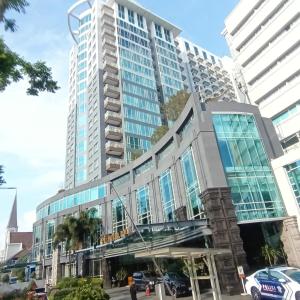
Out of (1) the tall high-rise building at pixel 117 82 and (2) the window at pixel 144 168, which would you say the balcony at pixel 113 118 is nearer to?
(1) the tall high-rise building at pixel 117 82

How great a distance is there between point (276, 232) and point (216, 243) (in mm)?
7403

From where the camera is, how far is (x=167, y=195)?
39219 mm

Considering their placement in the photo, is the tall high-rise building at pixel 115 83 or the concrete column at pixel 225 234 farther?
the tall high-rise building at pixel 115 83

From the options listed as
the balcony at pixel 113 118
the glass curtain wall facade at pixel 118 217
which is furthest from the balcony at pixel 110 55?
the glass curtain wall facade at pixel 118 217

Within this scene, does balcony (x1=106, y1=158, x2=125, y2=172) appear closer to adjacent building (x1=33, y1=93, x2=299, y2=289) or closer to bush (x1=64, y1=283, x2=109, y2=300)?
adjacent building (x1=33, y1=93, x2=299, y2=289)

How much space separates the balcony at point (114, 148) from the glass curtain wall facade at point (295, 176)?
45739mm

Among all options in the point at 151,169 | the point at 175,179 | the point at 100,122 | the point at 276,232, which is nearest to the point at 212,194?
the point at 276,232

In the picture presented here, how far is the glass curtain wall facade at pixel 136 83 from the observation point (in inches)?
2921

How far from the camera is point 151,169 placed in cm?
4475

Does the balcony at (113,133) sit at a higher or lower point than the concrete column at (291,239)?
higher

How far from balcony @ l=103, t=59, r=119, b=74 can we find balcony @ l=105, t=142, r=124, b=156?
73.3 ft

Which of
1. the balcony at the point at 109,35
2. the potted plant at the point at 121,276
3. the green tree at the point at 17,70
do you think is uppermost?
the balcony at the point at 109,35

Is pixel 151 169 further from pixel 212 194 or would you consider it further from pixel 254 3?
pixel 254 3

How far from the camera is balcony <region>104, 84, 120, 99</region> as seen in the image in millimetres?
77438
